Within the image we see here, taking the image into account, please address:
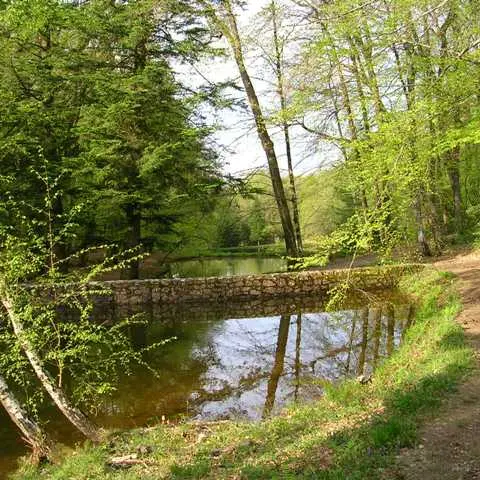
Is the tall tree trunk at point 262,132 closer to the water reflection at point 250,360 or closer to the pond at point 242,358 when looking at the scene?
the pond at point 242,358

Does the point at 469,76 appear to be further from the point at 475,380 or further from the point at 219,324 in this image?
the point at 219,324

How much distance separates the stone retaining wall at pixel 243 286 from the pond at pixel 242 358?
0.54m

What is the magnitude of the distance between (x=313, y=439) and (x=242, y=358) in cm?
529

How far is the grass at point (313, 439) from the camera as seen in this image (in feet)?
13.8

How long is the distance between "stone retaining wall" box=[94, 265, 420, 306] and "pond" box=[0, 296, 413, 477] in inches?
21.1

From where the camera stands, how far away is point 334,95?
13148 mm

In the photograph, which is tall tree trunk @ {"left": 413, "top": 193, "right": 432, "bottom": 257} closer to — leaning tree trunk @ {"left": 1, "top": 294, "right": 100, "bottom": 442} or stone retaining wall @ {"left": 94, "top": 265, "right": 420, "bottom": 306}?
stone retaining wall @ {"left": 94, "top": 265, "right": 420, "bottom": 306}

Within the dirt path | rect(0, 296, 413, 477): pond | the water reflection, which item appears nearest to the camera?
the dirt path

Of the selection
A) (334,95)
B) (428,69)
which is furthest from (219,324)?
(428,69)

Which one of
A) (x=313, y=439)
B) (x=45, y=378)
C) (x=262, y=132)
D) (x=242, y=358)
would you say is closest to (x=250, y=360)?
(x=242, y=358)

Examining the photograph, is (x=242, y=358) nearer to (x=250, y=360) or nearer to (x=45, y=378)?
(x=250, y=360)

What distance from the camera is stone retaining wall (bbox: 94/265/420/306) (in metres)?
15.0

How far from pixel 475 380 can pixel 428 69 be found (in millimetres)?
7934

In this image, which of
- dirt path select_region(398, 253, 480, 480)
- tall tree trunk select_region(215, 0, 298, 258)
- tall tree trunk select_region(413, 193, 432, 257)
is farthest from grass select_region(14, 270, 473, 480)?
tall tree trunk select_region(215, 0, 298, 258)
